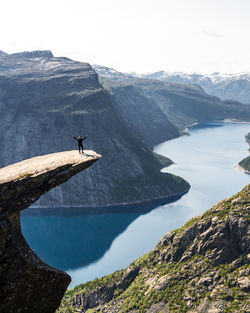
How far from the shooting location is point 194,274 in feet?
242

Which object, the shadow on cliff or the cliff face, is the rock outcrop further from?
the shadow on cliff

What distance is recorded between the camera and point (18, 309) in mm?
22078

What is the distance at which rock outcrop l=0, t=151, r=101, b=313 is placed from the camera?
21.3 meters

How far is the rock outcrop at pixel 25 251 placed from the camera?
2134 centimetres

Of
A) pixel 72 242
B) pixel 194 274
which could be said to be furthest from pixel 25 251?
pixel 72 242

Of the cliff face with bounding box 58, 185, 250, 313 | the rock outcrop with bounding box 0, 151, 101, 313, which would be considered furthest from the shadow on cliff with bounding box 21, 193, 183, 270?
the rock outcrop with bounding box 0, 151, 101, 313

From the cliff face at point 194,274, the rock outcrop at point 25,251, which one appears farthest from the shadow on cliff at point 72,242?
the rock outcrop at point 25,251

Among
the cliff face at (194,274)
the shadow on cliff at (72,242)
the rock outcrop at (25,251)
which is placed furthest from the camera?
the shadow on cliff at (72,242)

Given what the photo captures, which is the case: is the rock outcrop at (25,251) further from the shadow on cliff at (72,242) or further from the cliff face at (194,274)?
the shadow on cliff at (72,242)

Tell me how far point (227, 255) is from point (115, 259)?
93243 mm

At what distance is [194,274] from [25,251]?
59.3m

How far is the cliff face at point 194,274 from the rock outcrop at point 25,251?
48119 mm

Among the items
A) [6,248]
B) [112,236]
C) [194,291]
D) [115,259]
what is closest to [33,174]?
[6,248]

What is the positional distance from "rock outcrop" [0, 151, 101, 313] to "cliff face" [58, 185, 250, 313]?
48119 mm
